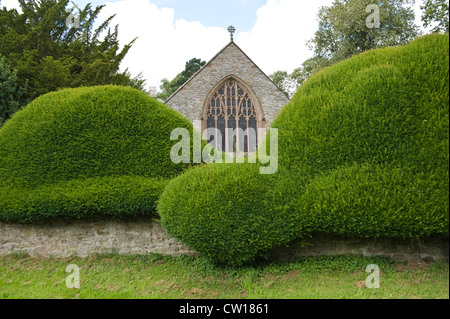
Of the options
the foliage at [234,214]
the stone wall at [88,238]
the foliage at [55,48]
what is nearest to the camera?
the foliage at [234,214]

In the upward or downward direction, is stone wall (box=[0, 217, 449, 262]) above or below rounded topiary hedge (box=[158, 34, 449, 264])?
below

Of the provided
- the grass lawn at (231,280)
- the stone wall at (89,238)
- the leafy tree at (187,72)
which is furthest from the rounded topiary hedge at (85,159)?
the leafy tree at (187,72)

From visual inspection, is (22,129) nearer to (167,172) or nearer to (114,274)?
(167,172)

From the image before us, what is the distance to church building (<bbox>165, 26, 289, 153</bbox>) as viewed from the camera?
A: 16625 millimetres

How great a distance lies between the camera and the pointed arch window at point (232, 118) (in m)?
16.6

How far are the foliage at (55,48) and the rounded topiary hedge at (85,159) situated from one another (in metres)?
5.09

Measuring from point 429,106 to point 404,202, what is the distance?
1.72 m

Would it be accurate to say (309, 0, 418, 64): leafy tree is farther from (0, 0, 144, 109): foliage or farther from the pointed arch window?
(0, 0, 144, 109): foliage

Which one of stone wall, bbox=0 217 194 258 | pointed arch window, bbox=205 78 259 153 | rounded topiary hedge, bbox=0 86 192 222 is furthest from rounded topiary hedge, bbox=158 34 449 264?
pointed arch window, bbox=205 78 259 153

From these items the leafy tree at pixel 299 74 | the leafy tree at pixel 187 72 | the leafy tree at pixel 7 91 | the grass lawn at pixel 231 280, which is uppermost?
the leafy tree at pixel 187 72

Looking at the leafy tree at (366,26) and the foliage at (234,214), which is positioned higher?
the leafy tree at (366,26)

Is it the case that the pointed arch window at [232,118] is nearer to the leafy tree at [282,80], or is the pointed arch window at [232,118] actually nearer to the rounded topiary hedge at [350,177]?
the rounded topiary hedge at [350,177]

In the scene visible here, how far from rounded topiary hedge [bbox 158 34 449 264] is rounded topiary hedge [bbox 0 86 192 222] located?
1355mm

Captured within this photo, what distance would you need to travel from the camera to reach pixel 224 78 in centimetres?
1703
